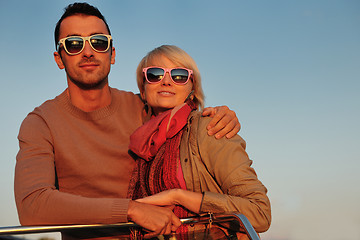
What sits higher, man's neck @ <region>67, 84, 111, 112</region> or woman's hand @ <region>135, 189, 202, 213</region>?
man's neck @ <region>67, 84, 111, 112</region>

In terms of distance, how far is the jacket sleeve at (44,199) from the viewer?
2709 mm

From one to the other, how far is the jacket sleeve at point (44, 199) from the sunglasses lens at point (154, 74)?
109 cm

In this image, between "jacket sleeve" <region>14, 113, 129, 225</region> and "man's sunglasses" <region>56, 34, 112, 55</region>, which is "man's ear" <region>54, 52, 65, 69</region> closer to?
"man's sunglasses" <region>56, 34, 112, 55</region>

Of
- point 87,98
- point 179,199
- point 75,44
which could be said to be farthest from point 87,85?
point 179,199

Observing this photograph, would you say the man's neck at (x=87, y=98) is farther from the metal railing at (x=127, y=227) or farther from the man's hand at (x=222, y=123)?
the metal railing at (x=127, y=227)

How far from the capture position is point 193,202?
285 centimetres

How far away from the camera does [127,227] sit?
2576 millimetres

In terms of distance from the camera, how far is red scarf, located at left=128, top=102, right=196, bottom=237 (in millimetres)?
3271

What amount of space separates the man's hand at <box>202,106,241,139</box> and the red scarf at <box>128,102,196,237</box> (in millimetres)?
246

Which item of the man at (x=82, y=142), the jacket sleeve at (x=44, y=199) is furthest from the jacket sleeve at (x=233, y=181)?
the jacket sleeve at (x=44, y=199)

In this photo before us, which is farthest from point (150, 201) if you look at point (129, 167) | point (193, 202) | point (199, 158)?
point (129, 167)

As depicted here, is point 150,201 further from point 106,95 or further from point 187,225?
point 106,95

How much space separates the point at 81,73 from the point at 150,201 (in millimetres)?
1791

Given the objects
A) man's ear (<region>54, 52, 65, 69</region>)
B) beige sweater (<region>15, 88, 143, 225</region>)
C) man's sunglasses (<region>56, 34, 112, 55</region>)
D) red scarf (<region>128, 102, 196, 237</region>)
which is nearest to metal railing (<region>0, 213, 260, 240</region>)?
beige sweater (<region>15, 88, 143, 225</region>)
